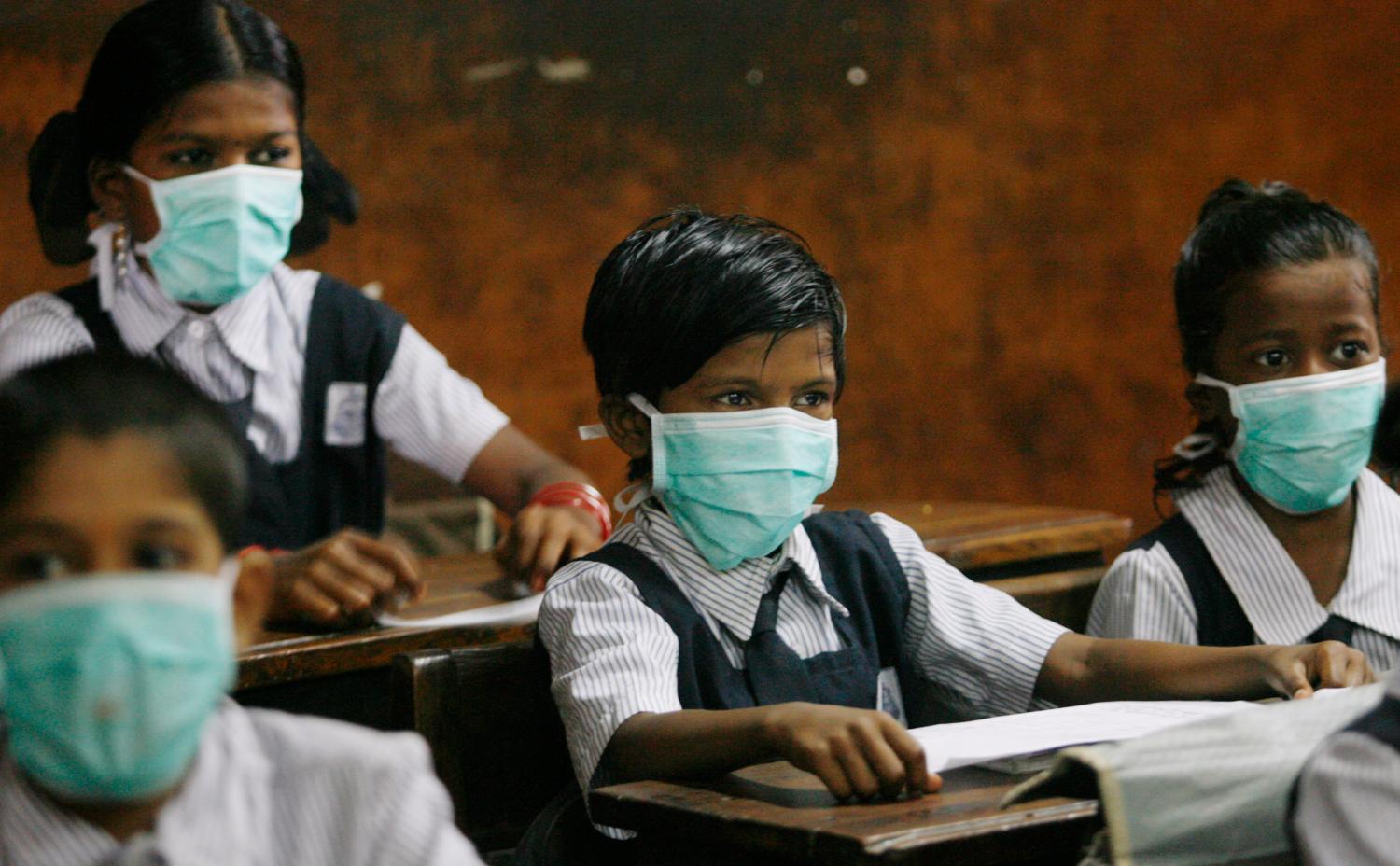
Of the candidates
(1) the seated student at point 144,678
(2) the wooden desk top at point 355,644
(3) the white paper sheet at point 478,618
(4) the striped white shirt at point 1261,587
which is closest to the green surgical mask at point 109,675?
(1) the seated student at point 144,678

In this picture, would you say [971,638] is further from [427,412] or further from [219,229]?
[219,229]

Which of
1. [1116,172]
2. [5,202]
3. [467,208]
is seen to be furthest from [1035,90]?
[5,202]

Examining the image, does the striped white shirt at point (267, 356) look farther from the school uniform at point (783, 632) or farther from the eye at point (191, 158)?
the school uniform at point (783, 632)

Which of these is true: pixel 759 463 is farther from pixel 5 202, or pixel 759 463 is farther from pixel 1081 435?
pixel 1081 435

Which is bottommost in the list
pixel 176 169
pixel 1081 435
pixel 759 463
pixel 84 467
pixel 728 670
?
pixel 1081 435

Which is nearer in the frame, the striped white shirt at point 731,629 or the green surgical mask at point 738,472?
the striped white shirt at point 731,629

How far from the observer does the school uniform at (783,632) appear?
5.09 feet

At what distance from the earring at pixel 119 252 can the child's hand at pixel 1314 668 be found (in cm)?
173

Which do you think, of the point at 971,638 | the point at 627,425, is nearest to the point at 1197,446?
the point at 971,638

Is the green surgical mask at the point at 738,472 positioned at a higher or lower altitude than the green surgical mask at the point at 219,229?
lower

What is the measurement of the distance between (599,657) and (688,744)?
173 millimetres

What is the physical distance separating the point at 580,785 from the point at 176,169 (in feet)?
4.15

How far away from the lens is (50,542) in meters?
1.01

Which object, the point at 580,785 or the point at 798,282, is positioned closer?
the point at 580,785
